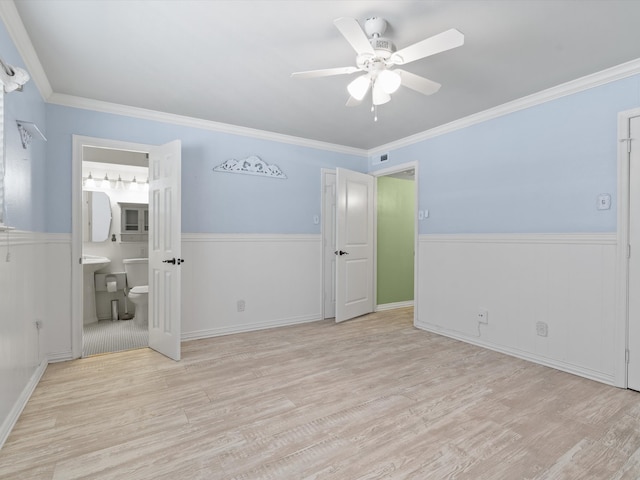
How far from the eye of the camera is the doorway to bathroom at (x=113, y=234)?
4.46 m

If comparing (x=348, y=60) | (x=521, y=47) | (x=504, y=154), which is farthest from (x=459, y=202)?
(x=348, y=60)

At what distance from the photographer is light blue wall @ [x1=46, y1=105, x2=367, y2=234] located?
308 centimetres

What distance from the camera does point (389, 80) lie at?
2043 mm

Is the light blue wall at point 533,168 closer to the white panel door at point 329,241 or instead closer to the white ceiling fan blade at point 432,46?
the white panel door at point 329,241

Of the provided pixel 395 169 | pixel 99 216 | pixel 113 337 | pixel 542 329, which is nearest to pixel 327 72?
pixel 395 169

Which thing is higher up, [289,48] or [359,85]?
[289,48]

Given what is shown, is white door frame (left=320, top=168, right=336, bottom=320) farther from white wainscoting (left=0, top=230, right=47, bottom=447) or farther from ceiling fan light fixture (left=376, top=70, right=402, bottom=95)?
white wainscoting (left=0, top=230, right=47, bottom=447)

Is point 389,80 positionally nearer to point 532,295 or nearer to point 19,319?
point 532,295

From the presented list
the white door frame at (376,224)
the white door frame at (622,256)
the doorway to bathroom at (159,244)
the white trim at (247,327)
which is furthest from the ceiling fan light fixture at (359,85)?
the white trim at (247,327)

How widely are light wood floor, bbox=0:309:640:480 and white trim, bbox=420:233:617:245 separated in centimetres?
109

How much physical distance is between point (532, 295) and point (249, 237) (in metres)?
2.98

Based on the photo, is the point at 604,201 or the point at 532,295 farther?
the point at 532,295

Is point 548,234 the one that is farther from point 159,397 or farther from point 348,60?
point 159,397

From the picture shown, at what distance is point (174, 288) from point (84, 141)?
5.27 ft
